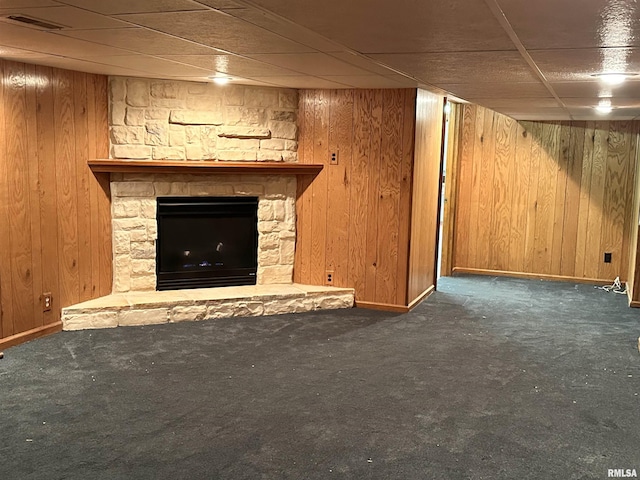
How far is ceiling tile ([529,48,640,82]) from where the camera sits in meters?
2.75

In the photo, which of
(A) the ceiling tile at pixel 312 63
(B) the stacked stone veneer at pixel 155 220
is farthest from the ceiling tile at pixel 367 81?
(B) the stacked stone veneer at pixel 155 220

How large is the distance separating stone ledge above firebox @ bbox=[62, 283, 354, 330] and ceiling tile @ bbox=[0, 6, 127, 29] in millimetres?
2478

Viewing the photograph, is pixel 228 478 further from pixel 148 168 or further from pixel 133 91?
pixel 133 91

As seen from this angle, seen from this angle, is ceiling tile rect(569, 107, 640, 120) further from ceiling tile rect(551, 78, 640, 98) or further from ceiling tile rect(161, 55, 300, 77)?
ceiling tile rect(161, 55, 300, 77)

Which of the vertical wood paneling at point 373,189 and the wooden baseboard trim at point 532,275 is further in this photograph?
the wooden baseboard trim at point 532,275

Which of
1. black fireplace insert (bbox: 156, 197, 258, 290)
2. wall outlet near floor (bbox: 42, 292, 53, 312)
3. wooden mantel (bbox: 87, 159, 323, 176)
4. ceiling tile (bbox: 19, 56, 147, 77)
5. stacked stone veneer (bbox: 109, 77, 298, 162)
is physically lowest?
wall outlet near floor (bbox: 42, 292, 53, 312)

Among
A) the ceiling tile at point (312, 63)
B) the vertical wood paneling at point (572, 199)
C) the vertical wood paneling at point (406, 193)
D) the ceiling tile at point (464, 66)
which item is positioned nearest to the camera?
the ceiling tile at point (464, 66)

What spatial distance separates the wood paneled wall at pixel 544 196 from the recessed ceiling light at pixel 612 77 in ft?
11.2

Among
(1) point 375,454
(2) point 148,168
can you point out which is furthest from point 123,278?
(1) point 375,454

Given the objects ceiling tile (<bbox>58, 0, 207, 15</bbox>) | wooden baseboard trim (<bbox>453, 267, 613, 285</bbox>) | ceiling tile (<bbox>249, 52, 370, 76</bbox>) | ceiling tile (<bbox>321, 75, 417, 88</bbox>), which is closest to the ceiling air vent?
ceiling tile (<bbox>58, 0, 207, 15</bbox>)

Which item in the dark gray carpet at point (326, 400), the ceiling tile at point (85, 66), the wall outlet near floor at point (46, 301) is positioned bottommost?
the dark gray carpet at point (326, 400)

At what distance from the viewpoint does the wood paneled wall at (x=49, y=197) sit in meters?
4.11

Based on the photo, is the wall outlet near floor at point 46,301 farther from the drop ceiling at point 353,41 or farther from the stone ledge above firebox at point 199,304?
the drop ceiling at point 353,41

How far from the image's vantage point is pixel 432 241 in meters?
6.24
